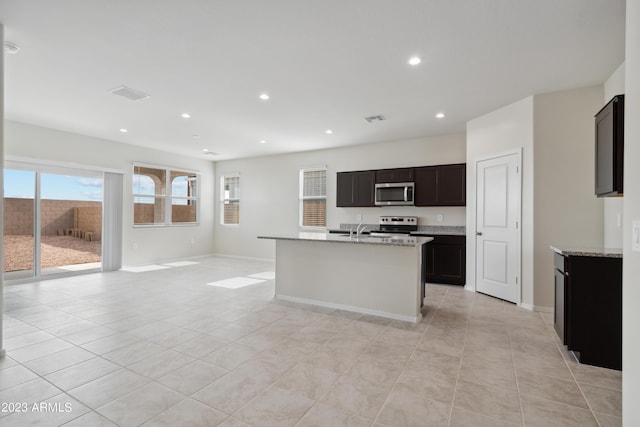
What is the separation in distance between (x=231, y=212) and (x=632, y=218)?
8561mm

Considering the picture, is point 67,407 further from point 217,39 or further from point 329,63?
point 329,63

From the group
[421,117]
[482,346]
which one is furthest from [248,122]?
[482,346]

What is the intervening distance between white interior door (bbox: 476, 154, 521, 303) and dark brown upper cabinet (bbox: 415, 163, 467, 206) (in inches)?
25.1

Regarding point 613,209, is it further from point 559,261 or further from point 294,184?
point 294,184

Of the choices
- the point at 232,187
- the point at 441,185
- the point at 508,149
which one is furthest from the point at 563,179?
the point at 232,187

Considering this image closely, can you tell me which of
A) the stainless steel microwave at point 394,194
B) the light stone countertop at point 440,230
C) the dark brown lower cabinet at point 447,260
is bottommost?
the dark brown lower cabinet at point 447,260

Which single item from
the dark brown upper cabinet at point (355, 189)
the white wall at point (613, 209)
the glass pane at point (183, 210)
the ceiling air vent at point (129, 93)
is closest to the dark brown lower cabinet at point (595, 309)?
the white wall at point (613, 209)

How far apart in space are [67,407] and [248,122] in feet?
14.3

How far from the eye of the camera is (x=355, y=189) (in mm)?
6820

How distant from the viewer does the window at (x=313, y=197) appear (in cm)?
757

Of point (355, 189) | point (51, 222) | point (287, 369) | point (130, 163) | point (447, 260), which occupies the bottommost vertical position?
point (287, 369)

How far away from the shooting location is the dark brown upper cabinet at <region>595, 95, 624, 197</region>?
7.06 feet

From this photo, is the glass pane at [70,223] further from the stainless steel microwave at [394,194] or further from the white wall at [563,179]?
the white wall at [563,179]

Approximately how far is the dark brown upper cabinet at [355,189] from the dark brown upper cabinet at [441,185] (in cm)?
96
